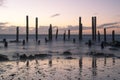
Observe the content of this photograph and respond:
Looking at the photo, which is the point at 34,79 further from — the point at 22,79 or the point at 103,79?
the point at 103,79

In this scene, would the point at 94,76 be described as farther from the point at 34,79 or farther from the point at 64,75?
the point at 34,79

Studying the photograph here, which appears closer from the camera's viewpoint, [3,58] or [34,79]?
[34,79]

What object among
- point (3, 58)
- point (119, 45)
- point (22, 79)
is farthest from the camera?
point (119, 45)

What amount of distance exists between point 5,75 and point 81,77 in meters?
4.23

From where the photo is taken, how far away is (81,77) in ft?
47.1

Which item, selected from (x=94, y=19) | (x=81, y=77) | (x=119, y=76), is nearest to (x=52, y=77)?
(x=81, y=77)

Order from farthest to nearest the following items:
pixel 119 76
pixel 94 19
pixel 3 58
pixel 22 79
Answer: pixel 94 19, pixel 3 58, pixel 119 76, pixel 22 79

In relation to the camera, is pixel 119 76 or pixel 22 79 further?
pixel 119 76

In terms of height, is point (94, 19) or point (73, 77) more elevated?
point (94, 19)

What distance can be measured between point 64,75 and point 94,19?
43903 millimetres

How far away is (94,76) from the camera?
1477 cm

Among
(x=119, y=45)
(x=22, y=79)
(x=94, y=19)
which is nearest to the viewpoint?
(x=22, y=79)

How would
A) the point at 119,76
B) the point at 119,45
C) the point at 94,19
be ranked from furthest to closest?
the point at 94,19
the point at 119,45
the point at 119,76

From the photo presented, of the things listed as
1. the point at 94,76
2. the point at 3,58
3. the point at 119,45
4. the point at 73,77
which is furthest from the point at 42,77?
the point at 119,45
